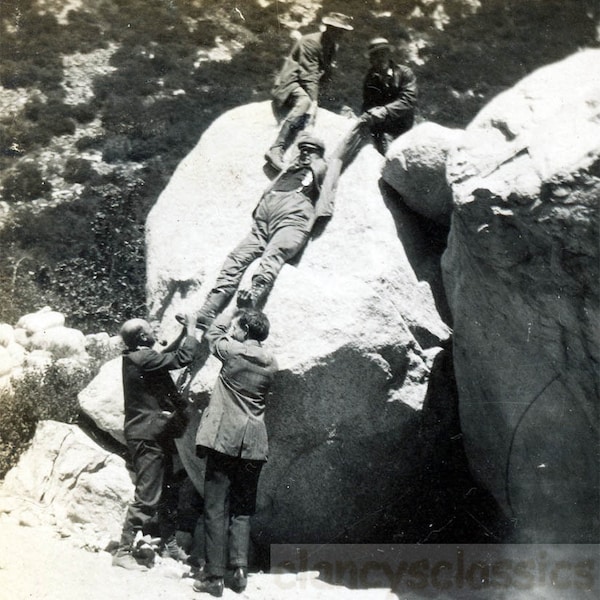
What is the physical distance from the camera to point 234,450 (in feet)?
18.6

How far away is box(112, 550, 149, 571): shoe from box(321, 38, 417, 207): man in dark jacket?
4283 millimetres

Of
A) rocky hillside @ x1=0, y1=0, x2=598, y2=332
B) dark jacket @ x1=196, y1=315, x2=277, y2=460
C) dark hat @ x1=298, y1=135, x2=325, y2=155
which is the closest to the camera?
dark jacket @ x1=196, y1=315, x2=277, y2=460

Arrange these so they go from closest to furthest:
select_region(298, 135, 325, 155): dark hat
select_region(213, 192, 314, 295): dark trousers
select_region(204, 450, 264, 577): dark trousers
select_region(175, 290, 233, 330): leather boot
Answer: select_region(204, 450, 264, 577): dark trousers → select_region(175, 290, 233, 330): leather boot → select_region(213, 192, 314, 295): dark trousers → select_region(298, 135, 325, 155): dark hat

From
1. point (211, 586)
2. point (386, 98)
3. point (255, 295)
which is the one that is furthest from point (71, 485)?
point (386, 98)

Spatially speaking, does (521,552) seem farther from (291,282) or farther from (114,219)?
(114,219)

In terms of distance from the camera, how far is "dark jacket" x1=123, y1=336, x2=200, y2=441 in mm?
6309

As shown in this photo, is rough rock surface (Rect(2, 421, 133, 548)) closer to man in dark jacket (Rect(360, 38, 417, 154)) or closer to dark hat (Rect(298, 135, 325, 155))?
dark hat (Rect(298, 135, 325, 155))

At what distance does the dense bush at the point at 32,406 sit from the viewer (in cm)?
743

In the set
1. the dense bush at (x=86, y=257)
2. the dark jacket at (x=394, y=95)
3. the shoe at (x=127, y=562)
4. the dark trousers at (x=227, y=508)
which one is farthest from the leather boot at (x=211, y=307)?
the dense bush at (x=86, y=257)

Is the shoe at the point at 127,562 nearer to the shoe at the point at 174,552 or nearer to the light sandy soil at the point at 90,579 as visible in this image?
the light sandy soil at the point at 90,579

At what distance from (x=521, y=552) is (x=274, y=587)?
225 cm

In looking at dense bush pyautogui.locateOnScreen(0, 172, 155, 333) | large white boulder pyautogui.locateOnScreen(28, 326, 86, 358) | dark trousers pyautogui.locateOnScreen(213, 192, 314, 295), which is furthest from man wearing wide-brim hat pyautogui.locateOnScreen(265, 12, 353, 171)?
dense bush pyautogui.locateOnScreen(0, 172, 155, 333)

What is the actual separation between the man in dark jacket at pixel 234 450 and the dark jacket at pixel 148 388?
22.2 inches

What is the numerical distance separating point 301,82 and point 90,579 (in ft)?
20.7
